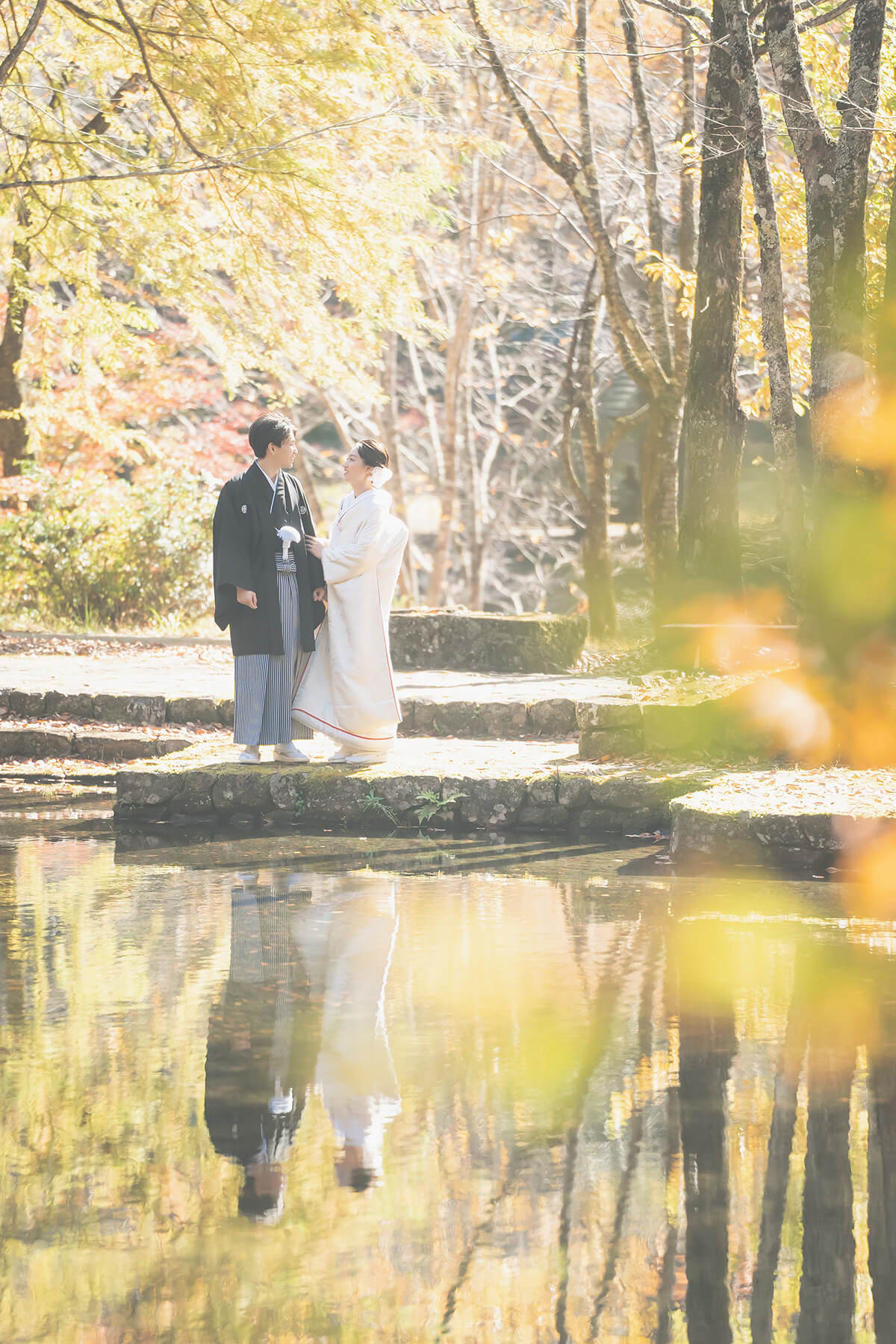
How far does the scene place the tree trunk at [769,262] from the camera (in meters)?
8.88

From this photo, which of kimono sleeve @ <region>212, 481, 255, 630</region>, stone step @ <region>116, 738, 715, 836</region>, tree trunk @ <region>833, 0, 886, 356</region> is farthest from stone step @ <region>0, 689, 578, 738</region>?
tree trunk @ <region>833, 0, 886, 356</region>

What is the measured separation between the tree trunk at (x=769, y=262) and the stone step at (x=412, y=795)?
6.70ft

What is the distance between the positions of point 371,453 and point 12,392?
10.9m

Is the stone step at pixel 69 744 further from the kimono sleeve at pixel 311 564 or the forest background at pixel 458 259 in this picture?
the forest background at pixel 458 259

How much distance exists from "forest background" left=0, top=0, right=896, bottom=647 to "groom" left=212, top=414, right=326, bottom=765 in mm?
2632

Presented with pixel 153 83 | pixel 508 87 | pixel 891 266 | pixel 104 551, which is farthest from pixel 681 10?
pixel 104 551

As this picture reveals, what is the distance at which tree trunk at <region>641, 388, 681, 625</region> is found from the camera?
573 inches

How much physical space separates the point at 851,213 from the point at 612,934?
4.99 meters

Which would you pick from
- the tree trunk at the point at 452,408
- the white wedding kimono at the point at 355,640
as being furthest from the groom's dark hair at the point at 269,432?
the tree trunk at the point at 452,408

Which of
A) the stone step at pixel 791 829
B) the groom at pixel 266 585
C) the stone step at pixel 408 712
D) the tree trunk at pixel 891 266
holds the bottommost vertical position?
the stone step at pixel 791 829

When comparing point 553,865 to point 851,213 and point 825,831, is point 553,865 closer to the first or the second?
point 825,831

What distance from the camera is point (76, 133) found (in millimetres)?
11977

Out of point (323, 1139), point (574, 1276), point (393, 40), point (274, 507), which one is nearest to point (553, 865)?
point (274, 507)

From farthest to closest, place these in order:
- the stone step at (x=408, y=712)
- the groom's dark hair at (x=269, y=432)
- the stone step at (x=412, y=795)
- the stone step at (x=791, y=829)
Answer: the stone step at (x=408, y=712), the groom's dark hair at (x=269, y=432), the stone step at (x=412, y=795), the stone step at (x=791, y=829)
